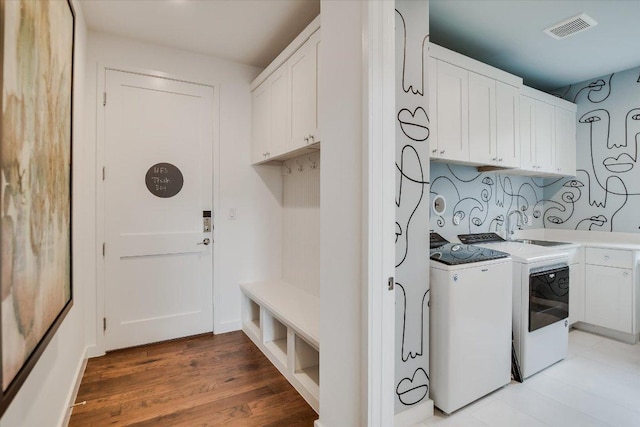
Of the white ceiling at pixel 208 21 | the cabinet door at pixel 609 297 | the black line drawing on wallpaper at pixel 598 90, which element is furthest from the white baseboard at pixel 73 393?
the black line drawing on wallpaper at pixel 598 90

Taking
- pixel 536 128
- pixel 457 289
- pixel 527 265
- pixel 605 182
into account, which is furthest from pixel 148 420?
pixel 605 182

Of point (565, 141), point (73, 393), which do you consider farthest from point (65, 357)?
point (565, 141)

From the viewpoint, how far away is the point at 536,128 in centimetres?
303

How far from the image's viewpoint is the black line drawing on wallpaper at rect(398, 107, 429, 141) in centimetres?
172

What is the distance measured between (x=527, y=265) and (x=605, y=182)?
217 cm

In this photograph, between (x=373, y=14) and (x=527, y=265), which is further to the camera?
(x=527, y=265)

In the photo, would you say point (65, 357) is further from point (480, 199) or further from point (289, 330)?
point (480, 199)

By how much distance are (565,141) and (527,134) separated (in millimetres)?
852

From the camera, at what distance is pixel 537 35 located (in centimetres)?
247

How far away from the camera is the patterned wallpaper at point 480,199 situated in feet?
9.26

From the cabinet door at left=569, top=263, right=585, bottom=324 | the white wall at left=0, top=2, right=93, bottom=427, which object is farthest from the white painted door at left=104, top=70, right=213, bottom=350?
the cabinet door at left=569, top=263, right=585, bottom=324

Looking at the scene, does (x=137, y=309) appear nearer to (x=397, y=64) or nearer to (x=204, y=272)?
(x=204, y=272)

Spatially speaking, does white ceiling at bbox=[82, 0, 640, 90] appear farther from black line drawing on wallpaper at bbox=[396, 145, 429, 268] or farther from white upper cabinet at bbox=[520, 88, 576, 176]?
black line drawing on wallpaper at bbox=[396, 145, 429, 268]

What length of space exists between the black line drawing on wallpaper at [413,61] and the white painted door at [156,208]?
6.44 feet
